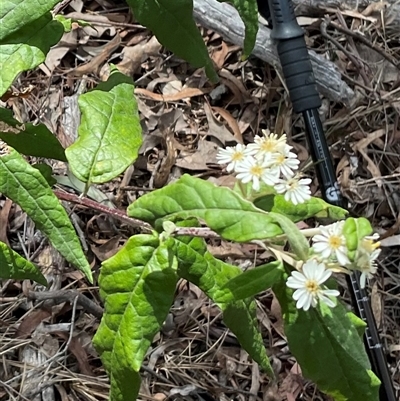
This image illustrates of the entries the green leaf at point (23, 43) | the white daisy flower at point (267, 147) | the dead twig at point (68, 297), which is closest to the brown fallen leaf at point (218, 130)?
the dead twig at point (68, 297)

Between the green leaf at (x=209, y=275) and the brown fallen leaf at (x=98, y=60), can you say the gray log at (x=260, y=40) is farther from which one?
the green leaf at (x=209, y=275)

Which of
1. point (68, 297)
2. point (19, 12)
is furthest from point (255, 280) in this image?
point (68, 297)

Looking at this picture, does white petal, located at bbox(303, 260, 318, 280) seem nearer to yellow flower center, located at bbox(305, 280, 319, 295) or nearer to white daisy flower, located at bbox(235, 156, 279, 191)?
yellow flower center, located at bbox(305, 280, 319, 295)

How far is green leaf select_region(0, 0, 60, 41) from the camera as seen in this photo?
0.81 metres

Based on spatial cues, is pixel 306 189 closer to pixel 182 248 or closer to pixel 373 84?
pixel 182 248

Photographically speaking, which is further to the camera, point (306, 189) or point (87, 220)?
point (87, 220)

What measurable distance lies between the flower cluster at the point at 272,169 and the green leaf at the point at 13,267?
1.19ft

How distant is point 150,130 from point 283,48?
0.39 meters

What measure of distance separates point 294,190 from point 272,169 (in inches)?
1.4

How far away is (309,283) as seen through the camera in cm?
66

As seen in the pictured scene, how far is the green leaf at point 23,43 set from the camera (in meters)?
0.85

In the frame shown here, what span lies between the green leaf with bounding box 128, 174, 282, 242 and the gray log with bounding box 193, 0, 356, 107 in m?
0.82

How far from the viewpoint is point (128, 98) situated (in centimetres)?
99

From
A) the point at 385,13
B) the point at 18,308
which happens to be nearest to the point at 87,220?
the point at 18,308
